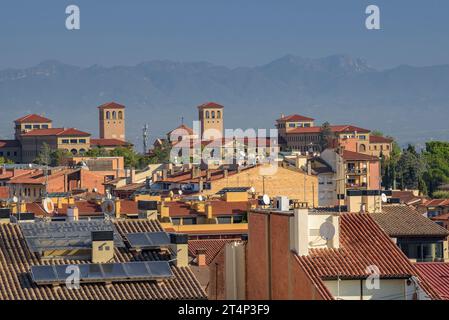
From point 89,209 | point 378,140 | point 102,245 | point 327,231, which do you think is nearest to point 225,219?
point 89,209

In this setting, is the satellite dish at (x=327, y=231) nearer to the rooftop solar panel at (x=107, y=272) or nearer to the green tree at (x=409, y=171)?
the rooftop solar panel at (x=107, y=272)

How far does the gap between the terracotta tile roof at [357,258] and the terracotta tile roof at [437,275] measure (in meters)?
1.21

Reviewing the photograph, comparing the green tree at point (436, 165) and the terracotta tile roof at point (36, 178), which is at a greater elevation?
the terracotta tile roof at point (36, 178)

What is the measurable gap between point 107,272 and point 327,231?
2.46 meters

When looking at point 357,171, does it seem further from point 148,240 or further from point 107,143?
point 148,240

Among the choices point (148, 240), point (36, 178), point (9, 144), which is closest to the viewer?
point (148, 240)

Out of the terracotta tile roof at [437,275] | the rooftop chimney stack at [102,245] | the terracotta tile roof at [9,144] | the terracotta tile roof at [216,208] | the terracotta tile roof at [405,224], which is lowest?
the terracotta tile roof at [9,144]

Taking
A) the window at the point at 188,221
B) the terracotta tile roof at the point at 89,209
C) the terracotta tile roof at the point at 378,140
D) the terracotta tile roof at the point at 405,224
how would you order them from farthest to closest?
the terracotta tile roof at the point at 378,140 → the window at the point at 188,221 → the terracotta tile roof at the point at 89,209 → the terracotta tile roof at the point at 405,224

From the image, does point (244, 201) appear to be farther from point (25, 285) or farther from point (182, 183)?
point (25, 285)

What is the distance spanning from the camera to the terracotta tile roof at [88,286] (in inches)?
565

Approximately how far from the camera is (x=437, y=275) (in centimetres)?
1673

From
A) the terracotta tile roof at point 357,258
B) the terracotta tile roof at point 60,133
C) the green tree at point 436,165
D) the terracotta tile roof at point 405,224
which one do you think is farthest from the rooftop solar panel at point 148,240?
the terracotta tile roof at point 60,133

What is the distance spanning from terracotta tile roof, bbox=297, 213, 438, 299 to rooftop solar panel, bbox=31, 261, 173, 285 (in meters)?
1.95
